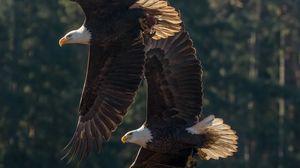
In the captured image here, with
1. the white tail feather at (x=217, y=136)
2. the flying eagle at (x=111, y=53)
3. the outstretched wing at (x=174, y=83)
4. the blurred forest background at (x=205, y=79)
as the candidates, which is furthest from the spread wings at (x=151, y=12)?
the blurred forest background at (x=205, y=79)

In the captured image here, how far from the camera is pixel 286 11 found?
33.1 metres

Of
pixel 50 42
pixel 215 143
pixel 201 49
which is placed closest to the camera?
pixel 215 143

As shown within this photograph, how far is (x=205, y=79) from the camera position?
106 feet

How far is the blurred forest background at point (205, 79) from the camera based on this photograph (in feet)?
97.4

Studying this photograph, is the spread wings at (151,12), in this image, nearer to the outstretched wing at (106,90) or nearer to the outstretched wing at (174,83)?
the outstretched wing at (106,90)

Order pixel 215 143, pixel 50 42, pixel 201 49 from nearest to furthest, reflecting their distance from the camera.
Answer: pixel 215 143 < pixel 50 42 < pixel 201 49

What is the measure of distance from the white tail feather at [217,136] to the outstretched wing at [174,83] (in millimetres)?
202

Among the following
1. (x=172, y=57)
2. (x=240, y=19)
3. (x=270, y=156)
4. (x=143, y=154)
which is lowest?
(x=270, y=156)

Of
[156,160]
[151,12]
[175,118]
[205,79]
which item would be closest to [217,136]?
[175,118]

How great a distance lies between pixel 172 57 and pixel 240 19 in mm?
21486

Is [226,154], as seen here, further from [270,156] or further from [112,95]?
[270,156]

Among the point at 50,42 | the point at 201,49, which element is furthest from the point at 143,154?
the point at 201,49

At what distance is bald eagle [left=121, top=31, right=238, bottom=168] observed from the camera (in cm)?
1233

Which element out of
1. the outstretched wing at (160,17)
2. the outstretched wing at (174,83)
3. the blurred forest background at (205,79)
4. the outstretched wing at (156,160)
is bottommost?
the blurred forest background at (205,79)
